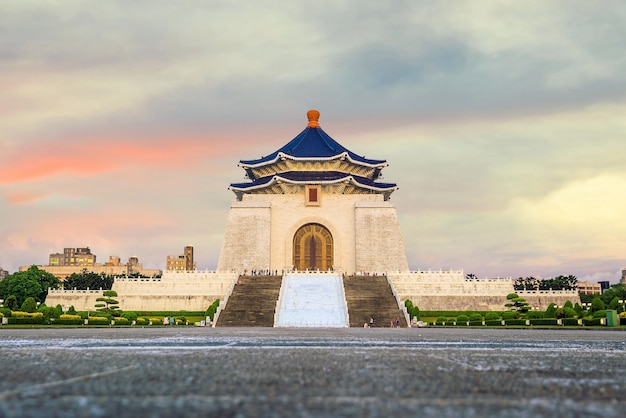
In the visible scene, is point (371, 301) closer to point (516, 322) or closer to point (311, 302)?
point (311, 302)

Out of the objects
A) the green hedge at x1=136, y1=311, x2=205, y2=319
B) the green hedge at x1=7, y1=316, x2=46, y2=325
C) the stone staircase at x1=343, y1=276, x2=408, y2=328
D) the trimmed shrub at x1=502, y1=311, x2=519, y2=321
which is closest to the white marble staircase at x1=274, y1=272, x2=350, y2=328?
the stone staircase at x1=343, y1=276, x2=408, y2=328

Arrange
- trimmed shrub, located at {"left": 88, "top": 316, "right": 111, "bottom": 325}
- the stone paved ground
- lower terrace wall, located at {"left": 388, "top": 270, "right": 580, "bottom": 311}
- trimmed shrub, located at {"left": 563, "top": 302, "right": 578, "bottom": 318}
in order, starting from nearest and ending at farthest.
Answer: the stone paved ground < trimmed shrub, located at {"left": 563, "top": 302, "right": 578, "bottom": 318} < trimmed shrub, located at {"left": 88, "top": 316, "right": 111, "bottom": 325} < lower terrace wall, located at {"left": 388, "top": 270, "right": 580, "bottom": 311}

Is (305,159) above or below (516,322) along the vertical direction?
above

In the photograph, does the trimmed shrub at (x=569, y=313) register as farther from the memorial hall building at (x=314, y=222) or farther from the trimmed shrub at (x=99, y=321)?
the memorial hall building at (x=314, y=222)

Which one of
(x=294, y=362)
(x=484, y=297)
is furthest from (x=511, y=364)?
(x=484, y=297)

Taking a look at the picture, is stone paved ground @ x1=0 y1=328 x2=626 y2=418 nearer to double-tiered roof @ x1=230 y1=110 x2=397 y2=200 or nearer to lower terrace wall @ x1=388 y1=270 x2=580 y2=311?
lower terrace wall @ x1=388 y1=270 x2=580 y2=311

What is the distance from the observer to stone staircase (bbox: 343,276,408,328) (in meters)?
34.6

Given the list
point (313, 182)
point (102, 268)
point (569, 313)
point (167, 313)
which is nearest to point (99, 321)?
point (167, 313)

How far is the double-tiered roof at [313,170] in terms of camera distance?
54.9m

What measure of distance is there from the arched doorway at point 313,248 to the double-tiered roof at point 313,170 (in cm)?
367

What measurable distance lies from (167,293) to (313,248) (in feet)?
52.6

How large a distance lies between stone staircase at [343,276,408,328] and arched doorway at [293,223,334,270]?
10923 millimetres

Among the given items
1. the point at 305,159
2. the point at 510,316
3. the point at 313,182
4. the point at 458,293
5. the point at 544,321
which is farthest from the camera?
the point at 305,159

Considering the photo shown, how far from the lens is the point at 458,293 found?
42812 mm
